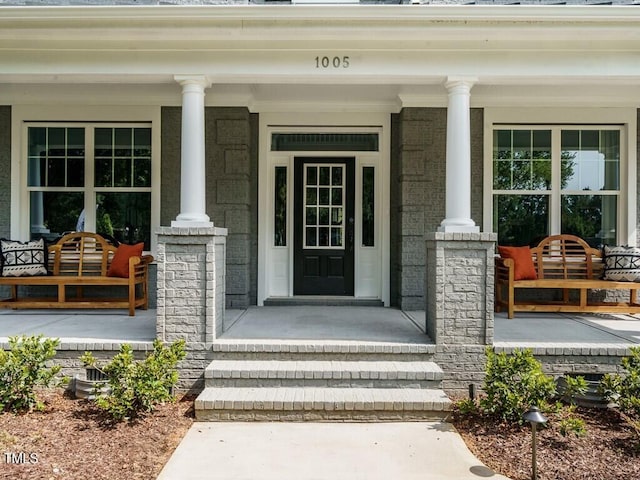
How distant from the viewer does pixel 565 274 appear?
5730mm

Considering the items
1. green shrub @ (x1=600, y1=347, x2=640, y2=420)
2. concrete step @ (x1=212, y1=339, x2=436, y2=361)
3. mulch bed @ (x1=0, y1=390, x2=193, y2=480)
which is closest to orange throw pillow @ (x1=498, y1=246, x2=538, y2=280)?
green shrub @ (x1=600, y1=347, x2=640, y2=420)

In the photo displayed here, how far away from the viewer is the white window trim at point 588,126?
19.3ft

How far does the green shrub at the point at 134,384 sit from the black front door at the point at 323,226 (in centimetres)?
290

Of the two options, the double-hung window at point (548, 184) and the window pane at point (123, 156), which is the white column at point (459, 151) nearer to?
the double-hung window at point (548, 184)

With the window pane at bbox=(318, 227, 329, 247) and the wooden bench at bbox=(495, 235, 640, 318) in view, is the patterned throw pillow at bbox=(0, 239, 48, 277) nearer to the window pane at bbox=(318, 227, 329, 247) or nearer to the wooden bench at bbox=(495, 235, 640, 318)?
the window pane at bbox=(318, 227, 329, 247)

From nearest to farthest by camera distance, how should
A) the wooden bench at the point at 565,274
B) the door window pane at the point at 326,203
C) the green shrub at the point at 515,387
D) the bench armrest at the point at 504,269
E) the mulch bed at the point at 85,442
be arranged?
the mulch bed at the point at 85,442
the green shrub at the point at 515,387
the bench armrest at the point at 504,269
the wooden bench at the point at 565,274
the door window pane at the point at 326,203

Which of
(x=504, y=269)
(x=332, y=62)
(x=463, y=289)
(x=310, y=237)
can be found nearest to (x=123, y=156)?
(x=310, y=237)

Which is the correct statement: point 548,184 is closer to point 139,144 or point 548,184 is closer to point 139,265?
point 139,265

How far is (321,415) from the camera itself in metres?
3.50

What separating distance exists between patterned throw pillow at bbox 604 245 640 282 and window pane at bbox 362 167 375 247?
9.52 ft

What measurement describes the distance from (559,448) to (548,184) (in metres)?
3.99

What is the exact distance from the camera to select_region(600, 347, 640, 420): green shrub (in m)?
3.27

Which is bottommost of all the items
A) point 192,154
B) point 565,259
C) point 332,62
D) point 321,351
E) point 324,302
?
point 321,351

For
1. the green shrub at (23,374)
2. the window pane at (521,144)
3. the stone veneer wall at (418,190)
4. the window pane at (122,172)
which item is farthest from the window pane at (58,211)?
the window pane at (521,144)
